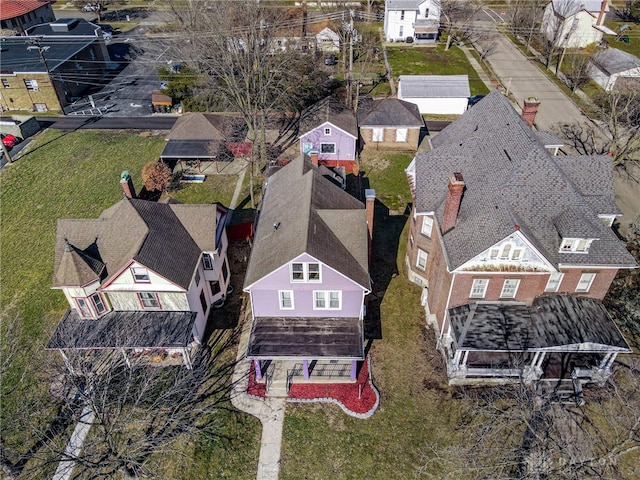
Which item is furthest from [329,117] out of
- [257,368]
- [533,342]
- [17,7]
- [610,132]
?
[17,7]

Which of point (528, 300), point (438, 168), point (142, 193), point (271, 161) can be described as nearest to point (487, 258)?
point (528, 300)

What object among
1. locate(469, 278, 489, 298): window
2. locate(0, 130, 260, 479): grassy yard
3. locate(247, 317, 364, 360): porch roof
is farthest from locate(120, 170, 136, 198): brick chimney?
locate(469, 278, 489, 298): window

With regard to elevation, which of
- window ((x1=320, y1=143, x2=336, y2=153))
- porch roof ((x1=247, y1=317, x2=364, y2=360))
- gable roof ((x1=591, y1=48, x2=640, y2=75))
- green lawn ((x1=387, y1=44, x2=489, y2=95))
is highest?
gable roof ((x1=591, y1=48, x2=640, y2=75))

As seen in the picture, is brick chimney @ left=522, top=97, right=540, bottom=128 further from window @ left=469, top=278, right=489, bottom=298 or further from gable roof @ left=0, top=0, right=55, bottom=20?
gable roof @ left=0, top=0, right=55, bottom=20

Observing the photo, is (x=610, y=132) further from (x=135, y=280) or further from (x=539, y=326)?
(x=135, y=280)

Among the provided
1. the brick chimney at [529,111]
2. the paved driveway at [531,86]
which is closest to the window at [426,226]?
the brick chimney at [529,111]
